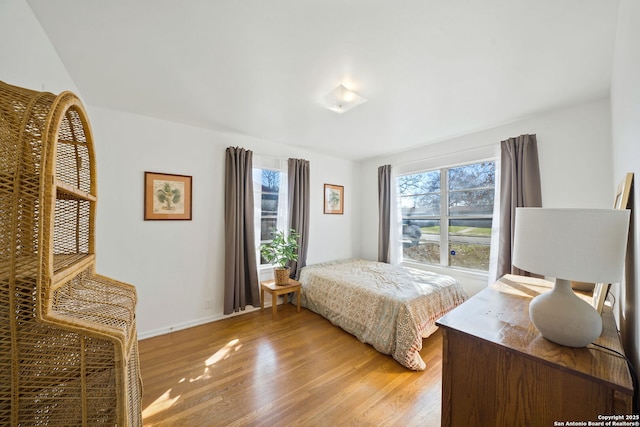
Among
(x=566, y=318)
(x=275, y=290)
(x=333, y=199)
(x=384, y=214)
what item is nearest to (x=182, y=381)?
(x=275, y=290)

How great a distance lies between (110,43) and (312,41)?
51.3 inches

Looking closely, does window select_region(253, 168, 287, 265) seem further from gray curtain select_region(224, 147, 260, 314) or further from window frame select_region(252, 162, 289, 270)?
gray curtain select_region(224, 147, 260, 314)

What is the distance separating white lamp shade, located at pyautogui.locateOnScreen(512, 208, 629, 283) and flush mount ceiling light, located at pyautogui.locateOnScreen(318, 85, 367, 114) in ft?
5.37

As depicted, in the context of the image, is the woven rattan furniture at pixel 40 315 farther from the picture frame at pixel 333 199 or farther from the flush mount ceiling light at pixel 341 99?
the picture frame at pixel 333 199

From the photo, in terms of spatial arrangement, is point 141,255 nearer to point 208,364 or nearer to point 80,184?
point 208,364

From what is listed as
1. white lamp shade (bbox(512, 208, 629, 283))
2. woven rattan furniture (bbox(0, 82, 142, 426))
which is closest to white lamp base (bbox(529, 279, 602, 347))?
white lamp shade (bbox(512, 208, 629, 283))

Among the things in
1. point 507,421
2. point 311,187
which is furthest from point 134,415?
point 311,187

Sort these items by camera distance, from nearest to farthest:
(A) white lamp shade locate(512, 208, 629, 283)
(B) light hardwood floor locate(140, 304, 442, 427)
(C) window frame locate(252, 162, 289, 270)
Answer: (A) white lamp shade locate(512, 208, 629, 283)
(B) light hardwood floor locate(140, 304, 442, 427)
(C) window frame locate(252, 162, 289, 270)

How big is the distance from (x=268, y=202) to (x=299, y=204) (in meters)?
0.48

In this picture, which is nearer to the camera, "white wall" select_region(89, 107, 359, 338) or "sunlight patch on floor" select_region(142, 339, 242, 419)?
"sunlight patch on floor" select_region(142, 339, 242, 419)

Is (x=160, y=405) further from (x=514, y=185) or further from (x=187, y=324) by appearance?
(x=514, y=185)

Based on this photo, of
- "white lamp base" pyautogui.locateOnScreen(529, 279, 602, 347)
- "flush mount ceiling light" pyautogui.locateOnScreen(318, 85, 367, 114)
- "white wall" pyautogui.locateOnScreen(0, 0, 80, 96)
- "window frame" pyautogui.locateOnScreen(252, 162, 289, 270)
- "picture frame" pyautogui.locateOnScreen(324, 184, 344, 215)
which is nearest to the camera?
"white lamp base" pyautogui.locateOnScreen(529, 279, 602, 347)

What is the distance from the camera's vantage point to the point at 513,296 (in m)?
1.65

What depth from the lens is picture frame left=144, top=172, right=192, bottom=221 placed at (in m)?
2.62
